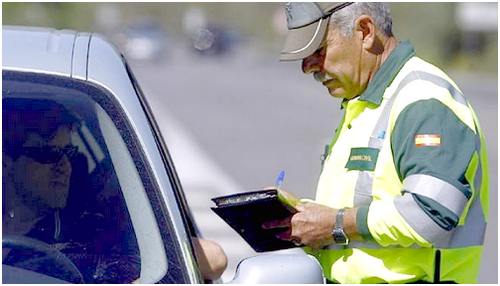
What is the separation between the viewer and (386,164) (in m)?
3.24

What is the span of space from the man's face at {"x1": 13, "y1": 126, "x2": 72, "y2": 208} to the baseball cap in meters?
0.76

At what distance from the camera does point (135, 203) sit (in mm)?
2998

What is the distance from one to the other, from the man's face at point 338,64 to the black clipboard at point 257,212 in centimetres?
38

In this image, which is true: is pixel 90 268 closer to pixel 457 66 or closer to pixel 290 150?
pixel 290 150

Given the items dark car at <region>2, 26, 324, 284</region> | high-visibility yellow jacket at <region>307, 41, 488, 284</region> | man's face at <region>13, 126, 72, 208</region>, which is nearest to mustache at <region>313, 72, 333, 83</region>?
high-visibility yellow jacket at <region>307, 41, 488, 284</region>

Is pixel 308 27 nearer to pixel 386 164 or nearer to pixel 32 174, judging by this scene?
pixel 386 164

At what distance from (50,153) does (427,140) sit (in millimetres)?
1001

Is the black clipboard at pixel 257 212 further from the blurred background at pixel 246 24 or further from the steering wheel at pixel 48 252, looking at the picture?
the blurred background at pixel 246 24

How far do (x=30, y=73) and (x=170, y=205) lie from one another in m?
0.49

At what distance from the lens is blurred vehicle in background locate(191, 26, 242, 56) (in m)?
58.0

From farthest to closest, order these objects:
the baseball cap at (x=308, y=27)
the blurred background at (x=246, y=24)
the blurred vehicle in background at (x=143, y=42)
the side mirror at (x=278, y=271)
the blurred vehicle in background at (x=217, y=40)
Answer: the blurred vehicle in background at (x=217, y=40) < the blurred vehicle in background at (x=143, y=42) < the blurred background at (x=246, y=24) < the baseball cap at (x=308, y=27) < the side mirror at (x=278, y=271)

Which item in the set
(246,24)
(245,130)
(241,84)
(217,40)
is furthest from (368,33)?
(246,24)

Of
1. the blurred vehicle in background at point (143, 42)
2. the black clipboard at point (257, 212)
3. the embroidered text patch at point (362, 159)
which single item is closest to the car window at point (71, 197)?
the black clipboard at point (257, 212)

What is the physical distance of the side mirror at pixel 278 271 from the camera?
2.76 m
